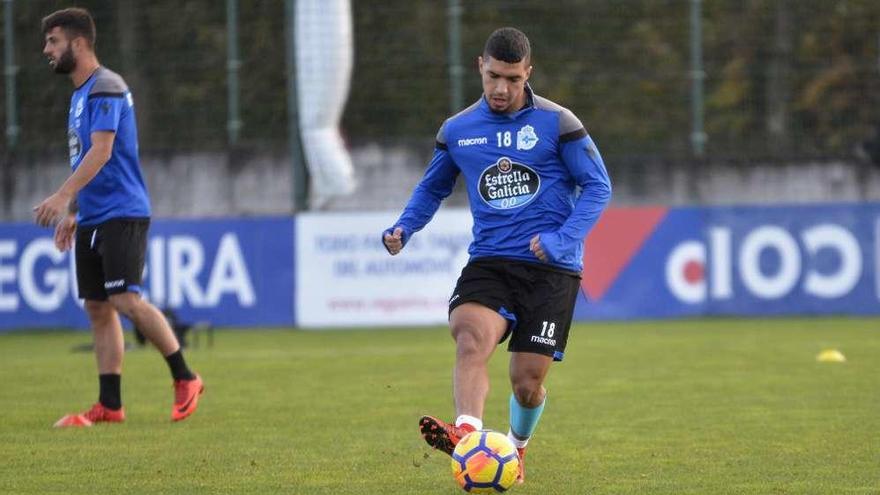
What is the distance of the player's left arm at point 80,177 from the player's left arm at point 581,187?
10.3 feet

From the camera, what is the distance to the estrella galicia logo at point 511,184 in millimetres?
7723

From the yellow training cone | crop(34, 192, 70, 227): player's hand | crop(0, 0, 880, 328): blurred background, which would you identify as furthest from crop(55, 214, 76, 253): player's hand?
crop(0, 0, 880, 328): blurred background

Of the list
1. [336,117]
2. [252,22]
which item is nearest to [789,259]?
[336,117]

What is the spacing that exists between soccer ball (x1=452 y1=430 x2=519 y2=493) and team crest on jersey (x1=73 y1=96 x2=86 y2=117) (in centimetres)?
404

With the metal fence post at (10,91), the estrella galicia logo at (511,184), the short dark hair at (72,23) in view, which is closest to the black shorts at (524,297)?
the estrella galicia logo at (511,184)

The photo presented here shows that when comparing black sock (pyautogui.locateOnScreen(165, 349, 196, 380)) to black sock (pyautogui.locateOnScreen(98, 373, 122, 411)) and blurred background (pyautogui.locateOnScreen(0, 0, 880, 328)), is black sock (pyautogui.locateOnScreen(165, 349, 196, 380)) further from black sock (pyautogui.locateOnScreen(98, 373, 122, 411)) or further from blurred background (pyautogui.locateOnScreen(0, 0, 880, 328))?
blurred background (pyautogui.locateOnScreen(0, 0, 880, 328))

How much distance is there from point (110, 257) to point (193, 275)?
9517 millimetres

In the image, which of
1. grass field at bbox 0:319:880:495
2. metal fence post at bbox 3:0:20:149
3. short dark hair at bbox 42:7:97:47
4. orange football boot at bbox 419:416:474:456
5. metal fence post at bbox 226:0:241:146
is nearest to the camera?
orange football boot at bbox 419:416:474:456

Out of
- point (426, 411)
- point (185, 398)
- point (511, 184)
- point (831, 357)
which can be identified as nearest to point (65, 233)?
point (185, 398)

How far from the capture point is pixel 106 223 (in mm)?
10312

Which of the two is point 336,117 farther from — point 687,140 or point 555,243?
point 555,243

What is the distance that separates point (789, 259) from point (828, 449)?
11.4 m

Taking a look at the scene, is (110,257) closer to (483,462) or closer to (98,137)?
(98,137)

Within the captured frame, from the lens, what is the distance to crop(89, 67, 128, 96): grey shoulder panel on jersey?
10.2 m
